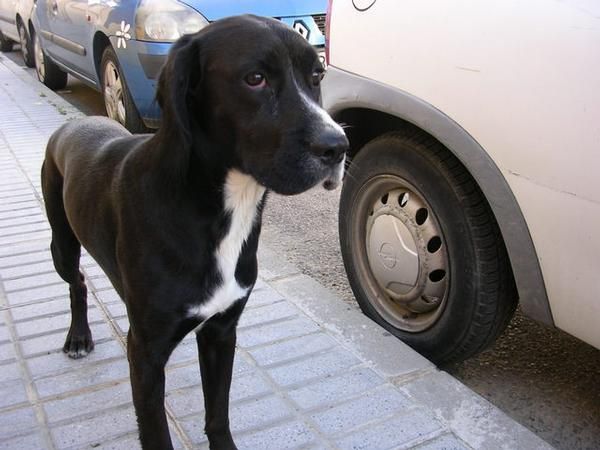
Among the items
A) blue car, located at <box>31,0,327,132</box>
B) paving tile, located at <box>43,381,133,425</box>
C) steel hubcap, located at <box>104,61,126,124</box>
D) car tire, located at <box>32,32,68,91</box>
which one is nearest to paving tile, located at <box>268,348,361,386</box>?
paving tile, located at <box>43,381,133,425</box>

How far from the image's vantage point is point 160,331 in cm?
206

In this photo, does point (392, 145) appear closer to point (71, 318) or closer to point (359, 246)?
point (359, 246)

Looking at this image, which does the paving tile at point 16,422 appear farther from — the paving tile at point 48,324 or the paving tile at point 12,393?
the paving tile at point 48,324

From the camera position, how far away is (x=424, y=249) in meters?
2.93

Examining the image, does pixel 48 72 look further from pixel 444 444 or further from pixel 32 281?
pixel 444 444

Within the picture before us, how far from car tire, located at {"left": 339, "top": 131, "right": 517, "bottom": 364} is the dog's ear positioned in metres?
1.26

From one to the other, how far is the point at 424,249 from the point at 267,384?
892 mm

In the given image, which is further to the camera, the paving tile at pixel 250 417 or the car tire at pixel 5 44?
the car tire at pixel 5 44

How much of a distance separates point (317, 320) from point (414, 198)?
786 mm

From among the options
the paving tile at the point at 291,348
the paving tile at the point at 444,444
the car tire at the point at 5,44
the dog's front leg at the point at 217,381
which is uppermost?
the dog's front leg at the point at 217,381

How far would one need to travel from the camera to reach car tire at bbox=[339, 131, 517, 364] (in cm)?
271

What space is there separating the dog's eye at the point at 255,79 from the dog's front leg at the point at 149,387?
2.77 ft

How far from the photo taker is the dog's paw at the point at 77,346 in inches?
117

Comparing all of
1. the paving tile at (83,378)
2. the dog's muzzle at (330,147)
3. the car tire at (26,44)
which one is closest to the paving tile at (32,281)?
the paving tile at (83,378)
